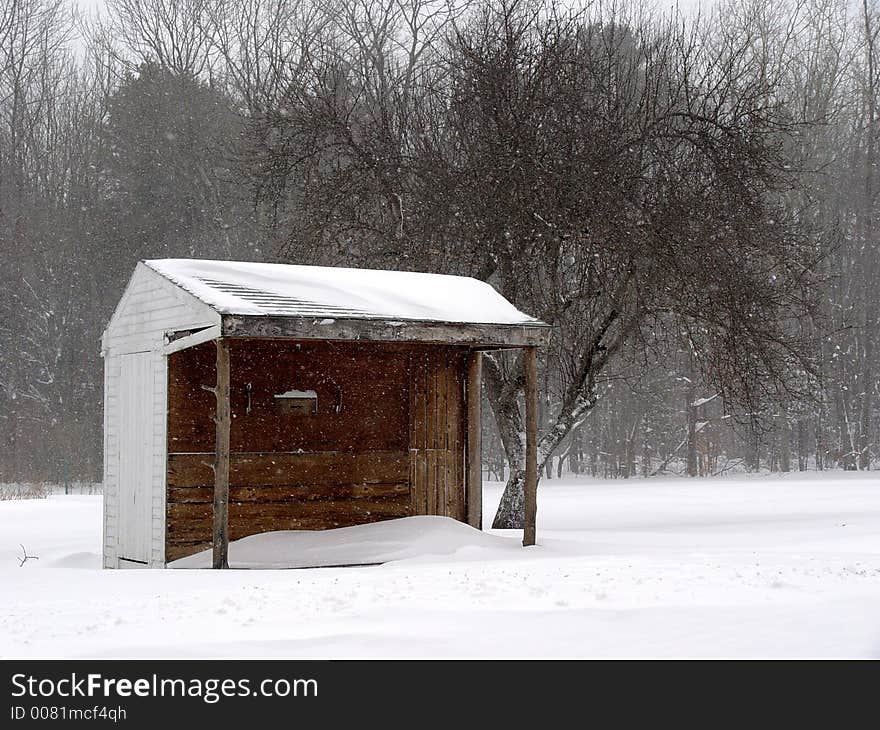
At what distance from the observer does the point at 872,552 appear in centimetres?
1349

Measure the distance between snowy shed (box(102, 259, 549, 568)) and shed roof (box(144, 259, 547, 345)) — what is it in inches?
1.1

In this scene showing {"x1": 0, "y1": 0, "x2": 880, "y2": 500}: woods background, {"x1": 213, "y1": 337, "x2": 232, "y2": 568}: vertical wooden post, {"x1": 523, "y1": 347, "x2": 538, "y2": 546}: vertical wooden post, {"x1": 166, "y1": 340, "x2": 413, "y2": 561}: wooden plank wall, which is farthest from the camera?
{"x1": 0, "y1": 0, "x2": 880, "y2": 500}: woods background

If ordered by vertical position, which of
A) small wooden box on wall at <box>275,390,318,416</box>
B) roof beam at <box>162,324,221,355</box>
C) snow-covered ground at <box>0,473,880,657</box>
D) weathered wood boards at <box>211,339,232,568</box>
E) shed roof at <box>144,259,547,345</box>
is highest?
shed roof at <box>144,259,547,345</box>

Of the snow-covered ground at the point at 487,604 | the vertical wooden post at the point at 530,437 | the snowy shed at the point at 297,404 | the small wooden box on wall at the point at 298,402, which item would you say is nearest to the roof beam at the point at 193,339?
the snowy shed at the point at 297,404

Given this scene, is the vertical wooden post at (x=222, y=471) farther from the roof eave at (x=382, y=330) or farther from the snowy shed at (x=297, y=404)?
the roof eave at (x=382, y=330)

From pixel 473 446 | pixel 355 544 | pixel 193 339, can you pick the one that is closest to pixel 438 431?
pixel 473 446

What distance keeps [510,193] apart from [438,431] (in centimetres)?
473

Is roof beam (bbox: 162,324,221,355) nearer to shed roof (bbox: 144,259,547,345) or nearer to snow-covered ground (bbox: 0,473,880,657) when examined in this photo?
shed roof (bbox: 144,259,547,345)

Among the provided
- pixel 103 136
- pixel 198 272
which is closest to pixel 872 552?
pixel 198 272

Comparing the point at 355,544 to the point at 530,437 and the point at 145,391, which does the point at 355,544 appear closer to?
the point at 530,437

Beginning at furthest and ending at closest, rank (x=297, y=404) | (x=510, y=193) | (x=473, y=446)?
(x=510, y=193), (x=473, y=446), (x=297, y=404)

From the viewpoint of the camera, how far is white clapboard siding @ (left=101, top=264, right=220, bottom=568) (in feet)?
43.0

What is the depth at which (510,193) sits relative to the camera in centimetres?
1802

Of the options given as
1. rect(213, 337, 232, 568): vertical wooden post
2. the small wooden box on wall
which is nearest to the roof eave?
rect(213, 337, 232, 568): vertical wooden post
